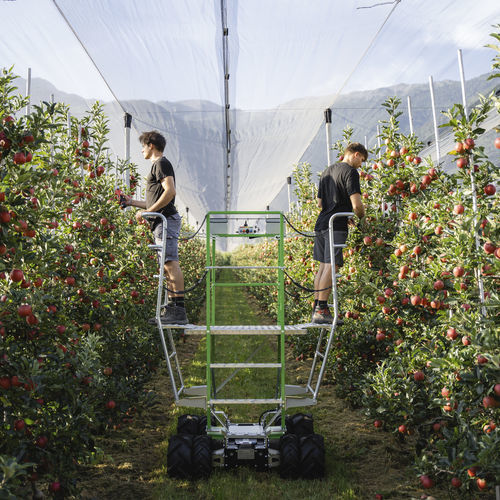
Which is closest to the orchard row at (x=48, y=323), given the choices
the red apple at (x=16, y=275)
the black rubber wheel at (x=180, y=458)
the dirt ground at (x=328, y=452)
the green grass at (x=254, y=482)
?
the red apple at (x=16, y=275)

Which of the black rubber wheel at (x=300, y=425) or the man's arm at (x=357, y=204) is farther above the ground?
the man's arm at (x=357, y=204)

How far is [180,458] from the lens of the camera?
283cm

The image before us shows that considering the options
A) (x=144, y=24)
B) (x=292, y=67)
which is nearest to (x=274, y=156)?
(x=292, y=67)

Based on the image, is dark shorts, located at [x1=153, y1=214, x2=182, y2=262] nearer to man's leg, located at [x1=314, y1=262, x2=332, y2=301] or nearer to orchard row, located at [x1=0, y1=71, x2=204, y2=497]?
orchard row, located at [x1=0, y1=71, x2=204, y2=497]

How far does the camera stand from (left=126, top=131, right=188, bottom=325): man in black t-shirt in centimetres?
343

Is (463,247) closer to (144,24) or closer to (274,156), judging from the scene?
(144,24)

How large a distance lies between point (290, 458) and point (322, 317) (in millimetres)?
1036

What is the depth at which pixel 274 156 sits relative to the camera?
1110 centimetres

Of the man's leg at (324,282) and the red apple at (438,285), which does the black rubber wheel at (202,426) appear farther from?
the red apple at (438,285)

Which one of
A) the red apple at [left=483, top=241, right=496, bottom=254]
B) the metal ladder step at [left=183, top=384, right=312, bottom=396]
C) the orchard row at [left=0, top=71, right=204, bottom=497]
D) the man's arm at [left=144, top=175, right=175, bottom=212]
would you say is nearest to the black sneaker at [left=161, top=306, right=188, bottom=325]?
the orchard row at [left=0, top=71, right=204, bottom=497]

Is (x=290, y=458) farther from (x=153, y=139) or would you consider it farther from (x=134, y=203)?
(x=153, y=139)

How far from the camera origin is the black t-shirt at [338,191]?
3664 mm

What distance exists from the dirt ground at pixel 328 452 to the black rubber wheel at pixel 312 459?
257mm

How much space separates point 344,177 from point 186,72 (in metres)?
4.12
